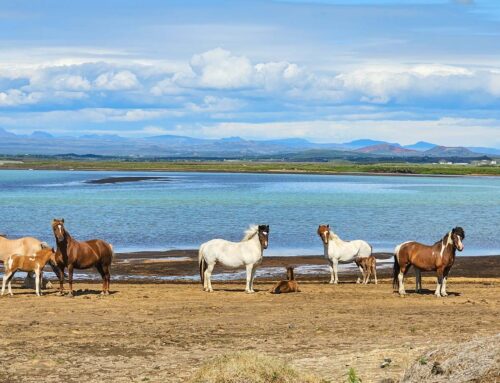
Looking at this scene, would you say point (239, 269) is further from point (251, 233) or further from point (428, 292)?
point (428, 292)

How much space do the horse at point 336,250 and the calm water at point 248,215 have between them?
39.8 ft

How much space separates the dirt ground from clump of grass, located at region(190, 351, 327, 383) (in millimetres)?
944

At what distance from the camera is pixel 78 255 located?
23.5m

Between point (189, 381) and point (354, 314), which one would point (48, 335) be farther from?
point (354, 314)

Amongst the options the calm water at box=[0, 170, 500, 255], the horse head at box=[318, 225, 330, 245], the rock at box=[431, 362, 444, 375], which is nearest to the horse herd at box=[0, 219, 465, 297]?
A: the horse head at box=[318, 225, 330, 245]

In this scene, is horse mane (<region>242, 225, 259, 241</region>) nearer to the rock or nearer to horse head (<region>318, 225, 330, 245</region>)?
horse head (<region>318, 225, 330, 245</region>)

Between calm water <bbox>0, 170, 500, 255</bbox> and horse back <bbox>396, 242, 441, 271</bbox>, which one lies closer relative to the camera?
horse back <bbox>396, 242, 441, 271</bbox>

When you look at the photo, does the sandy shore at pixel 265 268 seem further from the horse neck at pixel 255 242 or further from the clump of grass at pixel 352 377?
the clump of grass at pixel 352 377

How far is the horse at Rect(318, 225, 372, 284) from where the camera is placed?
27.6 metres

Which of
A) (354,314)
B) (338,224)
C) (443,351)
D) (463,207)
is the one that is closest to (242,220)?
(338,224)

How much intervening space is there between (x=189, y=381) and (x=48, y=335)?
559 centimetres

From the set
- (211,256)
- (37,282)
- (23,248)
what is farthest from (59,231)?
(211,256)

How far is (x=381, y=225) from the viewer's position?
57.3 m

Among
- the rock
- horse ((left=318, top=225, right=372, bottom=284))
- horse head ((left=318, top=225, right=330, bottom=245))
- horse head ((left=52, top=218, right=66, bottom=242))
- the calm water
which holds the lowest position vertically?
the calm water
